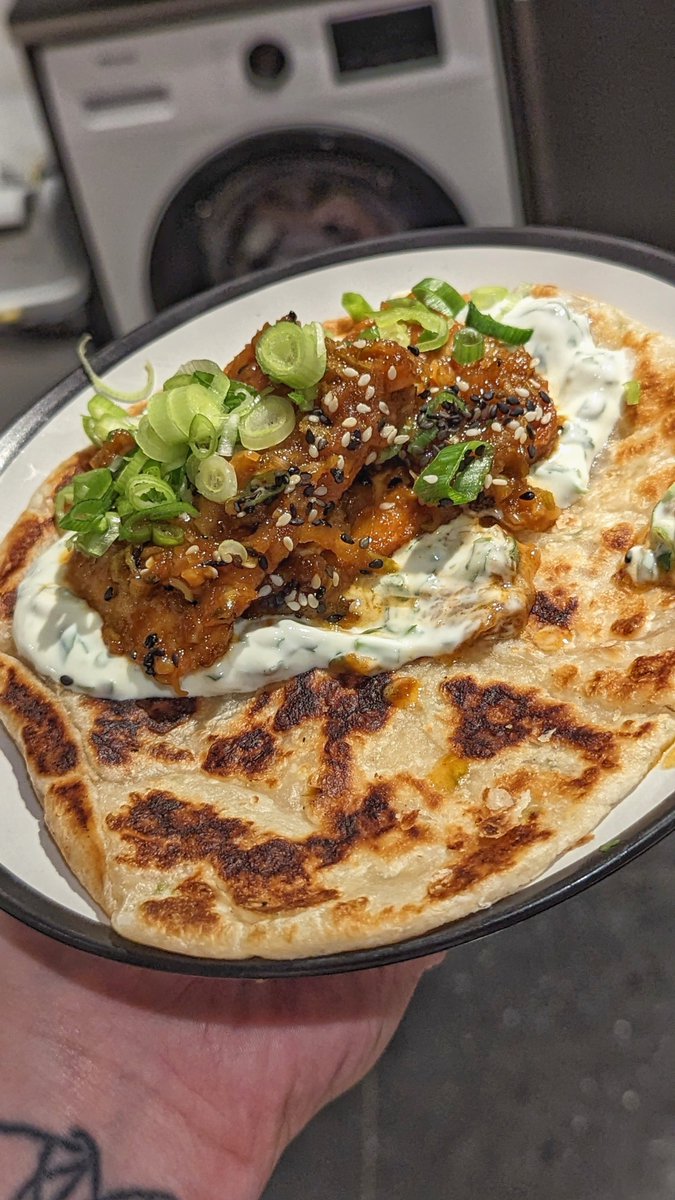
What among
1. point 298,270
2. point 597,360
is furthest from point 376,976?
point 298,270

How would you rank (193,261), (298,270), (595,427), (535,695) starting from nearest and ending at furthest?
→ (535,695) < (595,427) < (298,270) < (193,261)

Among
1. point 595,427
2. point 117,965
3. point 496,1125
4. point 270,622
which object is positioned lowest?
point 496,1125

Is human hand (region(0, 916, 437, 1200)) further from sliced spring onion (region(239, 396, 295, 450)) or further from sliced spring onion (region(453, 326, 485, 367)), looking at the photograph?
sliced spring onion (region(453, 326, 485, 367))

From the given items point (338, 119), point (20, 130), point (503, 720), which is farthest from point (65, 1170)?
point (20, 130)

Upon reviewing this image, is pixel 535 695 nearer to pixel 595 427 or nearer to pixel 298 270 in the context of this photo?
pixel 595 427

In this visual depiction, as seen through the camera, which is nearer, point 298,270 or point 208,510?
point 208,510
